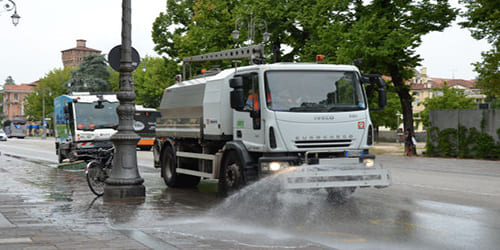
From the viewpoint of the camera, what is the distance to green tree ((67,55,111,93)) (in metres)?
87.0

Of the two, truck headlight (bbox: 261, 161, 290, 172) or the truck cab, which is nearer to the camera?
truck headlight (bbox: 261, 161, 290, 172)

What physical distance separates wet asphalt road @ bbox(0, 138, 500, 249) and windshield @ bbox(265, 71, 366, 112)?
147cm

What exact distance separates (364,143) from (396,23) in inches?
814

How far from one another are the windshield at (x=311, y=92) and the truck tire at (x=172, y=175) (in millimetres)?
4644

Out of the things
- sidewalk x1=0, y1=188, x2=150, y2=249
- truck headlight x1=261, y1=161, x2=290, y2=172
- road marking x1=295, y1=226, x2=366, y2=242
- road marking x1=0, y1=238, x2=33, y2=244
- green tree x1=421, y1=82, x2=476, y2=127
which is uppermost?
green tree x1=421, y1=82, x2=476, y2=127

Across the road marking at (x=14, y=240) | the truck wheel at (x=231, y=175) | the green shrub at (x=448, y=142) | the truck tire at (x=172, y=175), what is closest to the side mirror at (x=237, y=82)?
the truck wheel at (x=231, y=175)

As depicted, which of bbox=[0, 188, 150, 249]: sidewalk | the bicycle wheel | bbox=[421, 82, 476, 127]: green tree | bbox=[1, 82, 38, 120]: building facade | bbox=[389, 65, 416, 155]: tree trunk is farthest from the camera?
bbox=[1, 82, 38, 120]: building facade

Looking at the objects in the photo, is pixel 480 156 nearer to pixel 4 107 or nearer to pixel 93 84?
pixel 93 84

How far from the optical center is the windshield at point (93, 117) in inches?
963

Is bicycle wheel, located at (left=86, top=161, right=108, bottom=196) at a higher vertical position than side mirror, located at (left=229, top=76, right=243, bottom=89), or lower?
lower

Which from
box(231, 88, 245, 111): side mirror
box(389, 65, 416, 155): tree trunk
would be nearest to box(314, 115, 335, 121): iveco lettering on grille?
box(231, 88, 245, 111): side mirror

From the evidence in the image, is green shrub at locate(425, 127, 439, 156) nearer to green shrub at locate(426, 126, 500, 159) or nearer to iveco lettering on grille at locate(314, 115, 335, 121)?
green shrub at locate(426, 126, 500, 159)

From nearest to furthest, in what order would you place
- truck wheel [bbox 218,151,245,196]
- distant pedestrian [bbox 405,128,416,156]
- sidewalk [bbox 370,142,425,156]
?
1. truck wheel [bbox 218,151,245,196]
2. distant pedestrian [bbox 405,128,416,156]
3. sidewalk [bbox 370,142,425,156]

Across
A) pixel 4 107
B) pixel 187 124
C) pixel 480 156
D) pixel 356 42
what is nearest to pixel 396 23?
pixel 356 42
